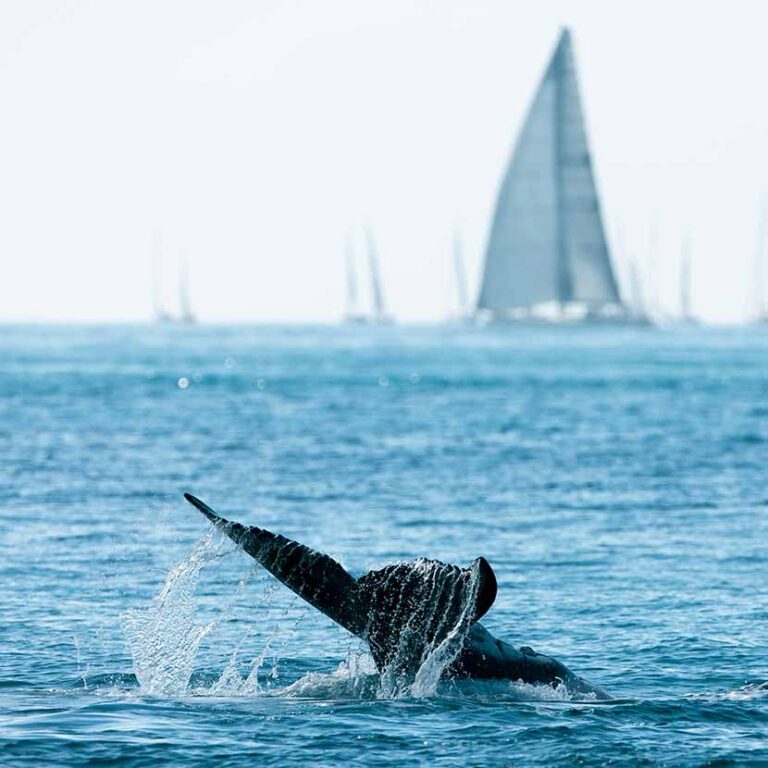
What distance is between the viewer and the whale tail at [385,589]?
46.0 feet

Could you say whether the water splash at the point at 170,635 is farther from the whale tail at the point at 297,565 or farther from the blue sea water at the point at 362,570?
the whale tail at the point at 297,565

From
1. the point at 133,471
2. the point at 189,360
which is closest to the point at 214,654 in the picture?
the point at 133,471

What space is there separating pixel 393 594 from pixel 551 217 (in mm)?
133066

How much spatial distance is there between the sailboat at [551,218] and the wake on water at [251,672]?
125m

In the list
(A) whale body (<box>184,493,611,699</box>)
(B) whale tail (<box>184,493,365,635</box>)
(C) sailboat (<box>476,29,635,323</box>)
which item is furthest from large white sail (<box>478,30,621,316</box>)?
(B) whale tail (<box>184,493,365,635</box>)

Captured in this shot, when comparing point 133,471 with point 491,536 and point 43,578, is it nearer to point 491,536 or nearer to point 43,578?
point 491,536

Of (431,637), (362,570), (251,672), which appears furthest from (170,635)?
(431,637)

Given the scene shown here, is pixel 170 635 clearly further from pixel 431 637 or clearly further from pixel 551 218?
pixel 551 218

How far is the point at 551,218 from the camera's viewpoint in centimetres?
14575

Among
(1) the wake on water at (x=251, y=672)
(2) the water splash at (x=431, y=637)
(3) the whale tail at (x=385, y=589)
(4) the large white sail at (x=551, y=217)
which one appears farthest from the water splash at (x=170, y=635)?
(4) the large white sail at (x=551, y=217)

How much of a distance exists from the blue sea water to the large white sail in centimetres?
8117

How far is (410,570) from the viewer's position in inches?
565

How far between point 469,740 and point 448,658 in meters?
0.87

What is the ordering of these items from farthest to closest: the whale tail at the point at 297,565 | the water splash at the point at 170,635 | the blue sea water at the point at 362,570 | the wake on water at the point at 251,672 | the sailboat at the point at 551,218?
the sailboat at the point at 551,218, the water splash at the point at 170,635, the wake on water at the point at 251,672, the blue sea water at the point at 362,570, the whale tail at the point at 297,565
